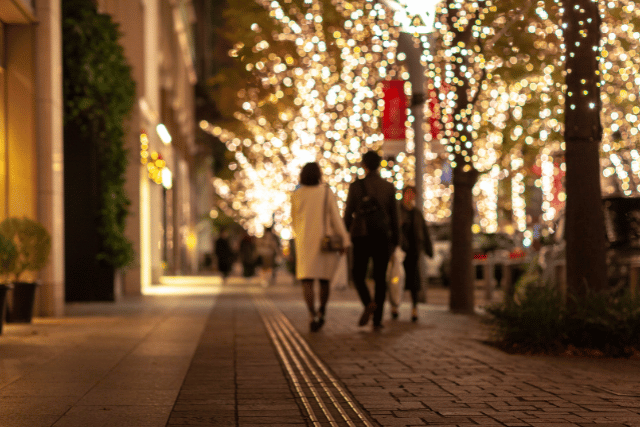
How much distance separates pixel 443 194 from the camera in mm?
38625

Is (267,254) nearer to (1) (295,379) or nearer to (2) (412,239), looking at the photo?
(2) (412,239)

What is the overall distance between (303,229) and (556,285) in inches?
121

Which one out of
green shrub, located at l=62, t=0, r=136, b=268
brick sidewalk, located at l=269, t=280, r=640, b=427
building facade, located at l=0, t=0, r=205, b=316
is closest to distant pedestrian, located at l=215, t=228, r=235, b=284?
building facade, located at l=0, t=0, r=205, b=316

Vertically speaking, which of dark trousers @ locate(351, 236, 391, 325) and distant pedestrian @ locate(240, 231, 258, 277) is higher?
distant pedestrian @ locate(240, 231, 258, 277)

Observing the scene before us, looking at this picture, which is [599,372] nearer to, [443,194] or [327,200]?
[327,200]

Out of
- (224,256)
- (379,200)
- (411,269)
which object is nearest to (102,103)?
(411,269)

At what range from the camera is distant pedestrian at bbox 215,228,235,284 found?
2908 centimetres

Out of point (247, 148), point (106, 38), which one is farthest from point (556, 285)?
point (247, 148)

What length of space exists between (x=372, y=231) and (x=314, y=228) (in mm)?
676

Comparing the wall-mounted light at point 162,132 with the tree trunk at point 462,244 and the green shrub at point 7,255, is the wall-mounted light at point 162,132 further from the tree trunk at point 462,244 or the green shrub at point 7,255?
the green shrub at point 7,255

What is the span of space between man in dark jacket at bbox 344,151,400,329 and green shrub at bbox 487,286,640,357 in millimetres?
2521

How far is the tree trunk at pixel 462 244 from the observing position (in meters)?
13.8

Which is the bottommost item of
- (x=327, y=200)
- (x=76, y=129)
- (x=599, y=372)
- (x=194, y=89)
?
(x=599, y=372)

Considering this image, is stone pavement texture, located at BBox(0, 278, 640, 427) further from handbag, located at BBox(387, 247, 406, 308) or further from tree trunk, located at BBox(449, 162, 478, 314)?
tree trunk, located at BBox(449, 162, 478, 314)
